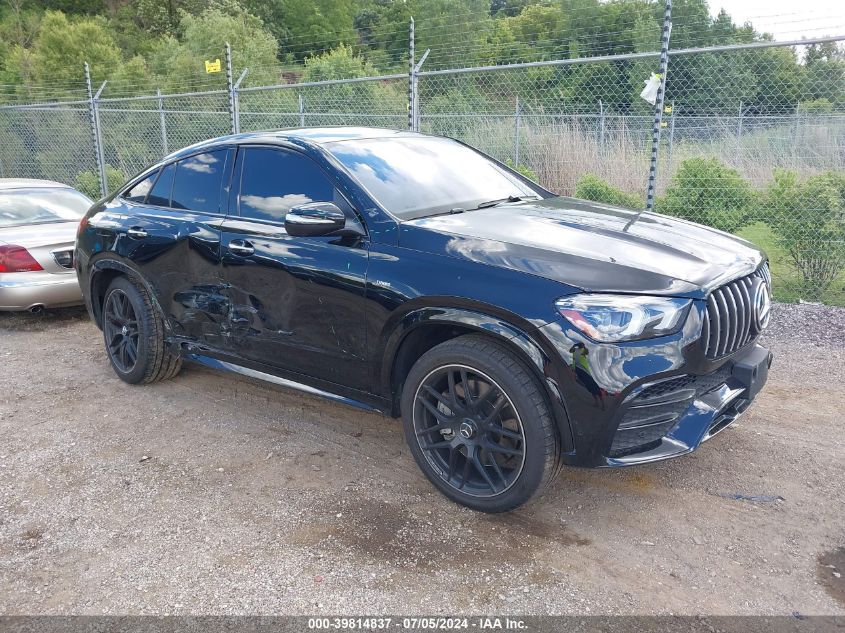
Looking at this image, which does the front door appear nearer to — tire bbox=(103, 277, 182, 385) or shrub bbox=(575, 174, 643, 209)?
tire bbox=(103, 277, 182, 385)

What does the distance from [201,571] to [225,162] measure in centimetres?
250

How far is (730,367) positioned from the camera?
10.4 ft

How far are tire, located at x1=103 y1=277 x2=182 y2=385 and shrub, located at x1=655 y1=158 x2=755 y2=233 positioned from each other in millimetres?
6024

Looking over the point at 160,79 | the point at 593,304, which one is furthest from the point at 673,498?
the point at 160,79

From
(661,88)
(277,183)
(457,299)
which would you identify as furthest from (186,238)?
(661,88)

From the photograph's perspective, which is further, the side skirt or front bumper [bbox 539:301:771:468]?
the side skirt

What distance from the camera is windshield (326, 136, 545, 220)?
12.0 ft

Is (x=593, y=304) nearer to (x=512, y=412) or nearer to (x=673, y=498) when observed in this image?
(x=512, y=412)

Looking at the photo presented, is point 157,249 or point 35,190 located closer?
point 157,249

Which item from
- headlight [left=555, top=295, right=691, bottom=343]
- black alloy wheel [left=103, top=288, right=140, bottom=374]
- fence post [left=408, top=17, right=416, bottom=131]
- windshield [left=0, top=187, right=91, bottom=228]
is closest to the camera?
headlight [left=555, top=295, right=691, bottom=343]

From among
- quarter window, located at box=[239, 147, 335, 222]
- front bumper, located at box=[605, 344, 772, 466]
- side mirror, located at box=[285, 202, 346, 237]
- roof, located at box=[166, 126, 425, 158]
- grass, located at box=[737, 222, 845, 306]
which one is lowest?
grass, located at box=[737, 222, 845, 306]

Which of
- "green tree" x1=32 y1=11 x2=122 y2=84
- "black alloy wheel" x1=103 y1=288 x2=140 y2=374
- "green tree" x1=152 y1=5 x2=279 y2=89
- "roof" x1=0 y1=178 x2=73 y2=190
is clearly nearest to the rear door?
"black alloy wheel" x1=103 y1=288 x2=140 y2=374

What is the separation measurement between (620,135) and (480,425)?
9433 mm

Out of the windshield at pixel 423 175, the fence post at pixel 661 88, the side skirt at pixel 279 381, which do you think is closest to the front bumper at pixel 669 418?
the side skirt at pixel 279 381
